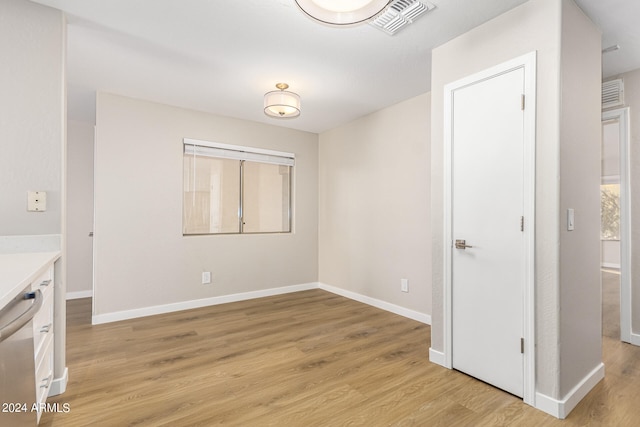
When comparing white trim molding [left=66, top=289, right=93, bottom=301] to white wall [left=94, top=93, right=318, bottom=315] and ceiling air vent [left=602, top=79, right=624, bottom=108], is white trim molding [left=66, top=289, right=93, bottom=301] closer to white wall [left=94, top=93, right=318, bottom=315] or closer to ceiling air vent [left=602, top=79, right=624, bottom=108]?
white wall [left=94, top=93, right=318, bottom=315]

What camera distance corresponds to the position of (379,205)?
13.0 feet

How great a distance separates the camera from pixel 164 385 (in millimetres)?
2113

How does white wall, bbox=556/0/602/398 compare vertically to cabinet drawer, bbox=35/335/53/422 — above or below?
above

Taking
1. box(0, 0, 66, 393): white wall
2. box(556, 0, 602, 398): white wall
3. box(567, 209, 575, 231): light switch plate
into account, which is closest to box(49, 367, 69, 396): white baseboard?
box(0, 0, 66, 393): white wall

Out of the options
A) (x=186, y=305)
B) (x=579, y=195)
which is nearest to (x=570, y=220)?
(x=579, y=195)

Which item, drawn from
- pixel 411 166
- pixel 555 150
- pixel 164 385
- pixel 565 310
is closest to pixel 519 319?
pixel 565 310

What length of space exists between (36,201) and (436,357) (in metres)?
2.88

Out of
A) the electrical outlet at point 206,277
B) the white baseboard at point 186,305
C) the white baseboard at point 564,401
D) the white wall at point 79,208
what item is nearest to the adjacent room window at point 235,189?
the electrical outlet at point 206,277

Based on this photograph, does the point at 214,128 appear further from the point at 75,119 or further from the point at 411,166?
the point at 411,166

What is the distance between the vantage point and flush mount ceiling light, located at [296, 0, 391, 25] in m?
1.50

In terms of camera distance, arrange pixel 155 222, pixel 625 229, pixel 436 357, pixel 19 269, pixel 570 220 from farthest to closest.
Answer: pixel 155 222 < pixel 625 229 < pixel 436 357 < pixel 570 220 < pixel 19 269

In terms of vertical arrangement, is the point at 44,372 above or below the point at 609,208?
below

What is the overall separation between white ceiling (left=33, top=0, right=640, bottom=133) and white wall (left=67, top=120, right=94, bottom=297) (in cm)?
97

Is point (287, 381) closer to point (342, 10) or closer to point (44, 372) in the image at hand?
point (44, 372)
